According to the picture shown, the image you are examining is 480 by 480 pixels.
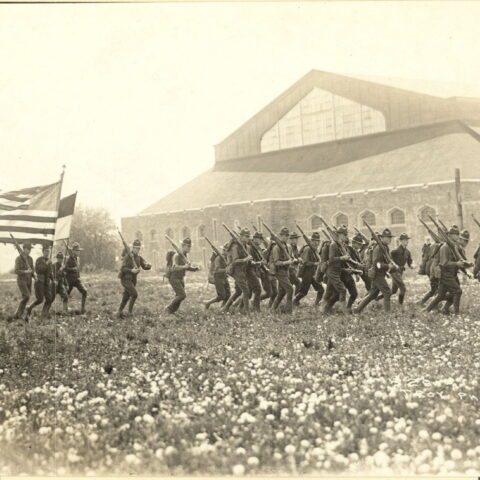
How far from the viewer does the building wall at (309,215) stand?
41.2 m

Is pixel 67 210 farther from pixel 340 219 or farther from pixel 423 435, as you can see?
pixel 340 219

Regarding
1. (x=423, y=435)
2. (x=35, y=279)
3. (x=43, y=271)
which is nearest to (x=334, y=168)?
(x=35, y=279)

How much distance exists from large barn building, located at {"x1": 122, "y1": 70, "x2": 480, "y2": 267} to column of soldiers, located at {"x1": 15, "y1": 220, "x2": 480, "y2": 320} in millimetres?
22258

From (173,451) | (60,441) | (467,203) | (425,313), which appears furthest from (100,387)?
(467,203)

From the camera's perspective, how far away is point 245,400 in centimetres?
786

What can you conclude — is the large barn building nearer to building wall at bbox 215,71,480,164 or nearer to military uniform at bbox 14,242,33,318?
building wall at bbox 215,71,480,164

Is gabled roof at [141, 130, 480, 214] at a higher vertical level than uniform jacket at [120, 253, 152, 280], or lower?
higher

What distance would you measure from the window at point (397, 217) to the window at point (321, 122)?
1000 centimetres

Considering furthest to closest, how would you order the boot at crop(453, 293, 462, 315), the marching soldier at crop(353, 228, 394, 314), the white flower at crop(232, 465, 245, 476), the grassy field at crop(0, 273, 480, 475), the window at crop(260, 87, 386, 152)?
the window at crop(260, 87, 386, 152) → the marching soldier at crop(353, 228, 394, 314) → the boot at crop(453, 293, 462, 315) → the grassy field at crop(0, 273, 480, 475) → the white flower at crop(232, 465, 245, 476)

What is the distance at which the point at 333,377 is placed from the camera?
8.83 metres

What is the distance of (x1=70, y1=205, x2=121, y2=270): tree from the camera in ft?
176

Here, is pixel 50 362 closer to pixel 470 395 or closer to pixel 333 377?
pixel 333 377

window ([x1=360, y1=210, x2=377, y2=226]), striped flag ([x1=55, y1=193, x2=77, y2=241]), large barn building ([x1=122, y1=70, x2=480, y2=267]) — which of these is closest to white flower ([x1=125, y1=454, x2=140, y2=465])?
striped flag ([x1=55, y1=193, x2=77, y2=241])

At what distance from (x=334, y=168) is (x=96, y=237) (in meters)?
18.7
